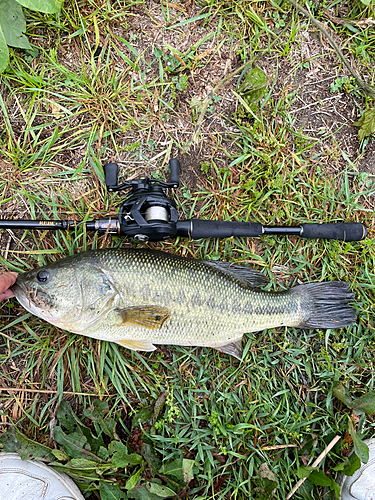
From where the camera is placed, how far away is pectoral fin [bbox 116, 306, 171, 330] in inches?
111

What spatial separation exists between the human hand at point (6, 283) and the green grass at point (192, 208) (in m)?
0.26

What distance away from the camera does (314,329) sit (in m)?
3.58

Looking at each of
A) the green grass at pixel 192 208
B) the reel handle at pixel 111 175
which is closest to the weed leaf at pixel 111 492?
the green grass at pixel 192 208

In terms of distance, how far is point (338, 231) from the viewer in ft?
11.3

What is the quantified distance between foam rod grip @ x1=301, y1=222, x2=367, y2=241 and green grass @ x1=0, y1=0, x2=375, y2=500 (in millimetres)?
208

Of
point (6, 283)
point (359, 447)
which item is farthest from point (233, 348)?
point (6, 283)

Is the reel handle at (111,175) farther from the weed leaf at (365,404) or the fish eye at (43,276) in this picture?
the weed leaf at (365,404)

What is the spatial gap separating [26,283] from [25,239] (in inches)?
27.7

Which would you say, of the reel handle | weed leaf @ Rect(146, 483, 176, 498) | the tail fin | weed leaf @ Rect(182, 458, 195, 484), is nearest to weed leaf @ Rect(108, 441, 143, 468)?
weed leaf @ Rect(146, 483, 176, 498)

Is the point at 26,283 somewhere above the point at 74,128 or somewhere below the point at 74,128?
below

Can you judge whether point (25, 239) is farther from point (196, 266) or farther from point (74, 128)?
point (196, 266)

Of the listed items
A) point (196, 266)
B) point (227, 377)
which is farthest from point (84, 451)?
point (196, 266)

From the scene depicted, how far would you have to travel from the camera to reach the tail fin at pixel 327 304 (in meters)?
3.37

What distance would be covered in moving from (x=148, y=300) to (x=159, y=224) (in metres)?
0.66
